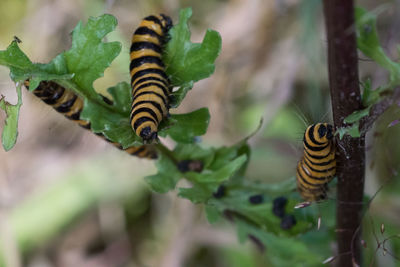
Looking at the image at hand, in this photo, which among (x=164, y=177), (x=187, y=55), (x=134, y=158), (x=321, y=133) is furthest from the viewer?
(x=134, y=158)

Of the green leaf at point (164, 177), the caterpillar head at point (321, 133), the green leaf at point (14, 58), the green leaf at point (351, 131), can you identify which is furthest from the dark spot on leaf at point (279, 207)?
the green leaf at point (14, 58)

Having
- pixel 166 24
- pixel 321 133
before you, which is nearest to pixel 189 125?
pixel 166 24

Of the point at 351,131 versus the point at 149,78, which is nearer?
the point at 351,131

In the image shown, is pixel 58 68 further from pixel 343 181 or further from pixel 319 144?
pixel 343 181

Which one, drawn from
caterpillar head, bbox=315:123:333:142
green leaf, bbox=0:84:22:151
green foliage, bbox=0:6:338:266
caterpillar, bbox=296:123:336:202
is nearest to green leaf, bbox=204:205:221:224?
green foliage, bbox=0:6:338:266

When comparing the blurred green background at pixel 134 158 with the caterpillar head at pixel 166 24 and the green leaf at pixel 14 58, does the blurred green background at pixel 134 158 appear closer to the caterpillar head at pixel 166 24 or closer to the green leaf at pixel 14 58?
the caterpillar head at pixel 166 24

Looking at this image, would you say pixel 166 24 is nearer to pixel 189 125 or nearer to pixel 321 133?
pixel 189 125
